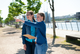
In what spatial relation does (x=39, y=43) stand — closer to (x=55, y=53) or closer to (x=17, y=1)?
(x=55, y=53)

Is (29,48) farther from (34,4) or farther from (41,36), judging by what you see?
(34,4)

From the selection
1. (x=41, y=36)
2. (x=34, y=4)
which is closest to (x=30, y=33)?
(x=41, y=36)

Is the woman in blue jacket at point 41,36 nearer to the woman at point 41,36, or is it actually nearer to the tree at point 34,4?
the woman at point 41,36

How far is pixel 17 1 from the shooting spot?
23078 millimetres

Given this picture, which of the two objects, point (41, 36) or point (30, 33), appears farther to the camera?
point (30, 33)

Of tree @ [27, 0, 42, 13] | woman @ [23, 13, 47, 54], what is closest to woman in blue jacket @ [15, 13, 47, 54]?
woman @ [23, 13, 47, 54]

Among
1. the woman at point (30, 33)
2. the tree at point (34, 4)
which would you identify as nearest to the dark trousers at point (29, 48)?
the woman at point (30, 33)

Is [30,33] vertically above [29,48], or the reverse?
[30,33]

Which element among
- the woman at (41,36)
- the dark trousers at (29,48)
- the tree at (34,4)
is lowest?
the dark trousers at (29,48)

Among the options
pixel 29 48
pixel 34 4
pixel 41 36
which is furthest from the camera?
pixel 34 4

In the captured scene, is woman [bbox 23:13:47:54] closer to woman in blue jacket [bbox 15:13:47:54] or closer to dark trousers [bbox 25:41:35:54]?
woman in blue jacket [bbox 15:13:47:54]

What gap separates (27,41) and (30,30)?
0.30 m

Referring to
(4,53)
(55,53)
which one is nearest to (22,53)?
(4,53)

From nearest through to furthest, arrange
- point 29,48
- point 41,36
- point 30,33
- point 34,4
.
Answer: point 41,36 < point 30,33 < point 29,48 < point 34,4
